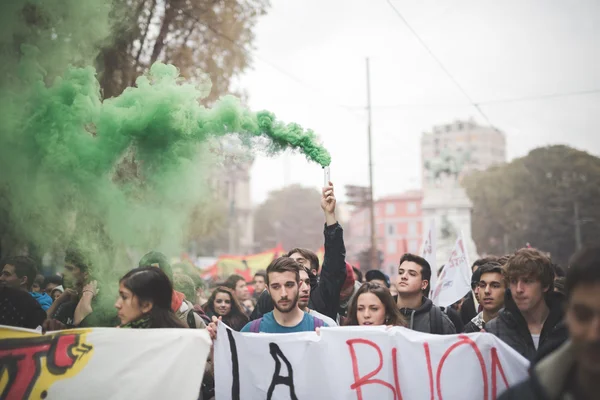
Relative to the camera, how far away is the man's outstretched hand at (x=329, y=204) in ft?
16.0

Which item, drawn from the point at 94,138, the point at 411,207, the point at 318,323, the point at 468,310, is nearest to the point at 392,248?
the point at 411,207

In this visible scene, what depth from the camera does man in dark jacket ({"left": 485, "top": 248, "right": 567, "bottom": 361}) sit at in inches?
157

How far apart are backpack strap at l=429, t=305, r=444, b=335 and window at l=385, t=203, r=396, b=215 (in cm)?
9438

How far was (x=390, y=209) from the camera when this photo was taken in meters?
98.8

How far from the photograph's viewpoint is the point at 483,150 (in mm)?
116688

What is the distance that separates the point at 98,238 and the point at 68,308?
838 millimetres

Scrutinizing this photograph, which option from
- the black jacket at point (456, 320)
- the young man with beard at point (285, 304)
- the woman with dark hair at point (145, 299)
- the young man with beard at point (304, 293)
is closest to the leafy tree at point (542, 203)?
the black jacket at point (456, 320)

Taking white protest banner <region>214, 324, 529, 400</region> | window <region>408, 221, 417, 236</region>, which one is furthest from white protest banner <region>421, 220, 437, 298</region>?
window <region>408, 221, 417, 236</region>

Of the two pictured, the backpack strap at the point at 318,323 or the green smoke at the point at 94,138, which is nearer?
the backpack strap at the point at 318,323

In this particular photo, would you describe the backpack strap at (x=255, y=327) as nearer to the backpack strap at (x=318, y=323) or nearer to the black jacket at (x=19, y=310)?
the backpack strap at (x=318, y=323)

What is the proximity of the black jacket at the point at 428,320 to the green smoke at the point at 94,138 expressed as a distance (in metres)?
1.48

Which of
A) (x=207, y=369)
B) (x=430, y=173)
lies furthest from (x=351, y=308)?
(x=430, y=173)

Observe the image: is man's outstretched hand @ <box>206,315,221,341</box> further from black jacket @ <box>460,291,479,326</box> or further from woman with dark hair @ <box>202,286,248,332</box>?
black jacket @ <box>460,291,479,326</box>

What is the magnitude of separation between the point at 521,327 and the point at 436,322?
0.77m
